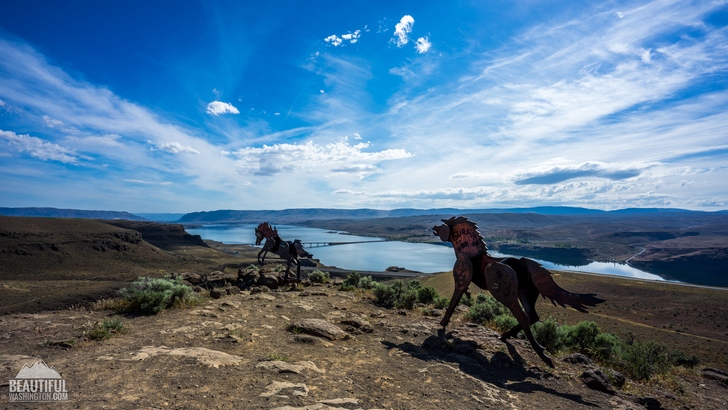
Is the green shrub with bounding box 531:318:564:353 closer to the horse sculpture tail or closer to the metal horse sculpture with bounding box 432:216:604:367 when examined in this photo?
the metal horse sculpture with bounding box 432:216:604:367

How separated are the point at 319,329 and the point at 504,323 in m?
6.06

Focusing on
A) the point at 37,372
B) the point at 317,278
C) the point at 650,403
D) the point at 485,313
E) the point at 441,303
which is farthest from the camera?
the point at 317,278

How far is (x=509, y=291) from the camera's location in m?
7.43

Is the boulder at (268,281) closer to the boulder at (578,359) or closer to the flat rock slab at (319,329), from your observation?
the flat rock slab at (319,329)

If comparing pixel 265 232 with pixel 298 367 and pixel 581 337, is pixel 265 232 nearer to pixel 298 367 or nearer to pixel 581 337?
pixel 298 367

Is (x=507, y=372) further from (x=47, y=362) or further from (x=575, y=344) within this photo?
(x=47, y=362)

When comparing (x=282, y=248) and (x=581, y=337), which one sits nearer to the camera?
(x=581, y=337)

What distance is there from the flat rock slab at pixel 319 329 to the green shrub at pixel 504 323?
5243 millimetres

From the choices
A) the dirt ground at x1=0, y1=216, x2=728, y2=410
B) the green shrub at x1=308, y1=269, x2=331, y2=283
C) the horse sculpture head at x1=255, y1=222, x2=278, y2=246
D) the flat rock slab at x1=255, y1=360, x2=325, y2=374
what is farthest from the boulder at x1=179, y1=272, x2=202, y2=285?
the flat rock slab at x1=255, y1=360, x2=325, y2=374

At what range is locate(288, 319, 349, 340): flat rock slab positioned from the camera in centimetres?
761

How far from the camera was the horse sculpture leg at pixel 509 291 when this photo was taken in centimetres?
703

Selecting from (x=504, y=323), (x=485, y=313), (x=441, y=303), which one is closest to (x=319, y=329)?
(x=504, y=323)

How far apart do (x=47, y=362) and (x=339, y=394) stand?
4967mm

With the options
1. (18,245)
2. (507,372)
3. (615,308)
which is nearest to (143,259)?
(18,245)
